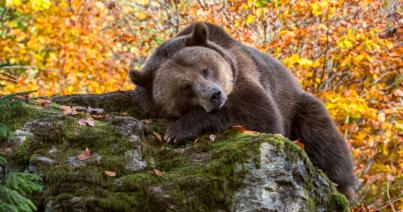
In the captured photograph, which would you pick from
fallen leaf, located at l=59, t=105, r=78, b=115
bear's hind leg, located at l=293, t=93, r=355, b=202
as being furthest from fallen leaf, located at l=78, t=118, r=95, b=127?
bear's hind leg, located at l=293, t=93, r=355, b=202

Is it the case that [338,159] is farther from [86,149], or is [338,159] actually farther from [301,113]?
[86,149]

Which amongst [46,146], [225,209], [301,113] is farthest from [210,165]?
[301,113]

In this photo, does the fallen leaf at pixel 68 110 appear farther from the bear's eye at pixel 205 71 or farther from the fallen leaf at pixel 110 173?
the bear's eye at pixel 205 71

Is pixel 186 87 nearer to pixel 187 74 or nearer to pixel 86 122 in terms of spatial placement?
pixel 187 74

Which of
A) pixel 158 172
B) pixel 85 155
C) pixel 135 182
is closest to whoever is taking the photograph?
pixel 135 182

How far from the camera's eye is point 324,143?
20.0 ft

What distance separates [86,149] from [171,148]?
668 mm

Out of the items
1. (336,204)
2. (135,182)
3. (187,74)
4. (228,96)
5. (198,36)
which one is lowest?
(336,204)

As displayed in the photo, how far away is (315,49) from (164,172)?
645 centimetres

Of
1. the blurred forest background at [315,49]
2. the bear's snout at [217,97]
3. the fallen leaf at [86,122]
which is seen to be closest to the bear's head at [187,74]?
the bear's snout at [217,97]

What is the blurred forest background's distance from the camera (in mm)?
8938

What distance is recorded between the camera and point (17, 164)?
3.98 m

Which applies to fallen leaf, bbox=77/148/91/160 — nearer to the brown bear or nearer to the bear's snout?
the brown bear

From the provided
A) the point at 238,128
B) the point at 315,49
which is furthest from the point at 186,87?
the point at 315,49
